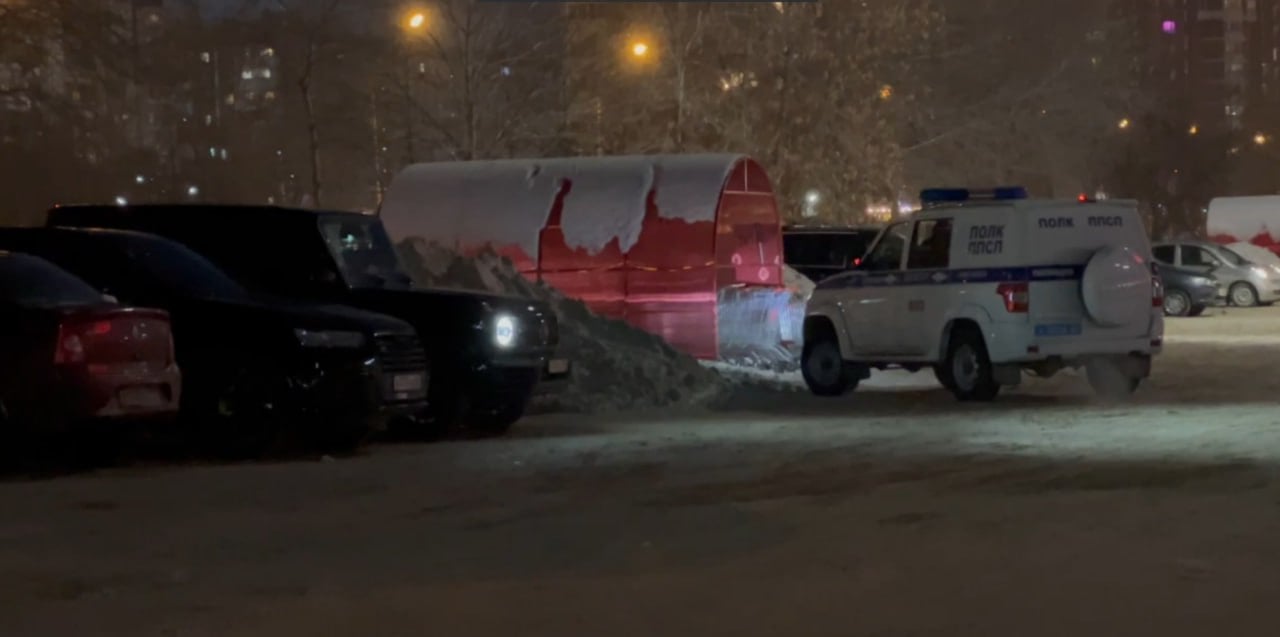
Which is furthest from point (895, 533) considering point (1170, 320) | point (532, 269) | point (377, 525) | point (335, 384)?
point (1170, 320)

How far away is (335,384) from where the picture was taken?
13039 mm

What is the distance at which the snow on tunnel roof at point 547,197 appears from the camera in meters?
23.2

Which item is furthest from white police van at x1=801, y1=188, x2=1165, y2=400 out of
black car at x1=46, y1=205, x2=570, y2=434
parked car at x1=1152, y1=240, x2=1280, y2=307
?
parked car at x1=1152, y1=240, x2=1280, y2=307

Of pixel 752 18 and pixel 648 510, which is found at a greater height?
pixel 752 18

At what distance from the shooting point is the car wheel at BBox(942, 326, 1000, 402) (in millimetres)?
17609

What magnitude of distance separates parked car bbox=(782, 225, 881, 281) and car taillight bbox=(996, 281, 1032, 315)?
10074mm

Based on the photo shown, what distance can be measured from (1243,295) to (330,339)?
3038 centimetres

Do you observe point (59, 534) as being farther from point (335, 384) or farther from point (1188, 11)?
point (1188, 11)

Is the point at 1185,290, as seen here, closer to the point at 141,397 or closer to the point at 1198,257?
the point at 1198,257

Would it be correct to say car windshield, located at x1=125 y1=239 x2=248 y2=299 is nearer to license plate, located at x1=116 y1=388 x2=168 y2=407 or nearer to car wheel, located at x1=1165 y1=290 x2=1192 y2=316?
license plate, located at x1=116 y1=388 x2=168 y2=407

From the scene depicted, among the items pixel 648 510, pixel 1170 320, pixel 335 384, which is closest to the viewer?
pixel 648 510

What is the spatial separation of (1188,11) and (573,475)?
140m

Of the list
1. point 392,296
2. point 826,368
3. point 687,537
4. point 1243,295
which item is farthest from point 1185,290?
point 687,537

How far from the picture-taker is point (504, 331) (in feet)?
48.7
